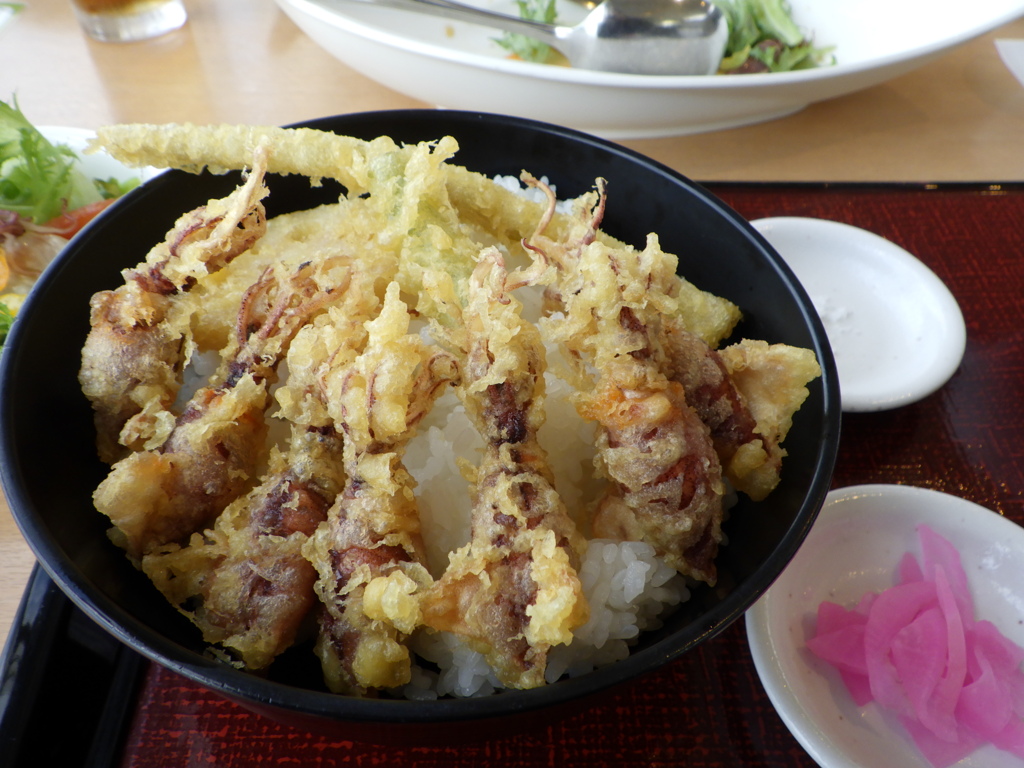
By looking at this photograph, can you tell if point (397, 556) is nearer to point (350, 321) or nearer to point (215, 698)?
point (350, 321)

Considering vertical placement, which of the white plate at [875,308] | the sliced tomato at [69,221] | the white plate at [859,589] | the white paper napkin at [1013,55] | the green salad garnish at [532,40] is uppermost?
the green salad garnish at [532,40]

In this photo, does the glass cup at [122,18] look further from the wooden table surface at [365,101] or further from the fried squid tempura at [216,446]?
the fried squid tempura at [216,446]

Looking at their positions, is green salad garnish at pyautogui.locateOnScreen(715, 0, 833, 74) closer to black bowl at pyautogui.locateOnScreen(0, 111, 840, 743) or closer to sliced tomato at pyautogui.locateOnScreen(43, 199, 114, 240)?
black bowl at pyautogui.locateOnScreen(0, 111, 840, 743)

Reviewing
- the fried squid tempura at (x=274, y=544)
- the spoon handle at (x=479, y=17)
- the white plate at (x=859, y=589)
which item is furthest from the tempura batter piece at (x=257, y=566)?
the spoon handle at (x=479, y=17)

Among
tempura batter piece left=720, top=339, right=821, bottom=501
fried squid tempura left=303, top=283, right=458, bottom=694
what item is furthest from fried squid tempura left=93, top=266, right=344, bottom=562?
tempura batter piece left=720, top=339, right=821, bottom=501

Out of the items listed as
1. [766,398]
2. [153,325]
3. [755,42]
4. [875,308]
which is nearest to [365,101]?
[755,42]

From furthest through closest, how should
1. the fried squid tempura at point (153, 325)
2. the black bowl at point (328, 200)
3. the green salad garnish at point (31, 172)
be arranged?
the green salad garnish at point (31, 172) < the fried squid tempura at point (153, 325) < the black bowl at point (328, 200)
